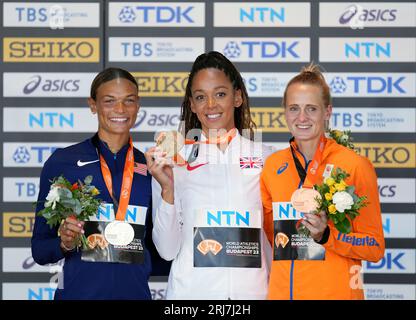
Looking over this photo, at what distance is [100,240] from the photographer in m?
3.37

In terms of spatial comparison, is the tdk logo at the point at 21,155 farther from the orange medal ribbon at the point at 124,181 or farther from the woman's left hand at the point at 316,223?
the woman's left hand at the point at 316,223

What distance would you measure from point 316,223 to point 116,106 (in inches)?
46.8

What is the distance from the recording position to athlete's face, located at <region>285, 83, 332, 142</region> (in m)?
3.25

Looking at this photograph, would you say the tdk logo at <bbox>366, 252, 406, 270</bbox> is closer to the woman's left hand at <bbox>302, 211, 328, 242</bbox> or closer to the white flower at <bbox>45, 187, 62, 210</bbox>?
the woman's left hand at <bbox>302, 211, 328, 242</bbox>

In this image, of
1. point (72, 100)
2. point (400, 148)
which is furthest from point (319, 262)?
point (72, 100)

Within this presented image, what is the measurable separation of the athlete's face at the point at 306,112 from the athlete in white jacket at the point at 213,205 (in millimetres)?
308

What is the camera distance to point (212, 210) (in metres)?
3.31

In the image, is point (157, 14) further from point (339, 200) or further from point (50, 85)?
point (339, 200)

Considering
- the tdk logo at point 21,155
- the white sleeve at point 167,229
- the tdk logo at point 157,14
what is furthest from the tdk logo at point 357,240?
the tdk logo at point 21,155

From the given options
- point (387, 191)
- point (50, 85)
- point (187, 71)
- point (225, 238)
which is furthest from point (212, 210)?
point (50, 85)

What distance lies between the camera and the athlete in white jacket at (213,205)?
3.24 metres

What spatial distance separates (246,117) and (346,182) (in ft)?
2.45

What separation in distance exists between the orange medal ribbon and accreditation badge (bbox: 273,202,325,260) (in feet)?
2.34

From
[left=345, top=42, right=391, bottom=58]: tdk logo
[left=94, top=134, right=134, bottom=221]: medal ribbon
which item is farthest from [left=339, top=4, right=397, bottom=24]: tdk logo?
[left=94, top=134, right=134, bottom=221]: medal ribbon
